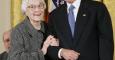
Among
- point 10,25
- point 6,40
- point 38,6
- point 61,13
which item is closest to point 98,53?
point 61,13

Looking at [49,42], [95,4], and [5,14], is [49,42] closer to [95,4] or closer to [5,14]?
[95,4]

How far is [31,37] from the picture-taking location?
97.9 inches

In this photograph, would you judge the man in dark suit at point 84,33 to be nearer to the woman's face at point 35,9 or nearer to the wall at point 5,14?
the woman's face at point 35,9

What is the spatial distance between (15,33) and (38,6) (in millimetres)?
253

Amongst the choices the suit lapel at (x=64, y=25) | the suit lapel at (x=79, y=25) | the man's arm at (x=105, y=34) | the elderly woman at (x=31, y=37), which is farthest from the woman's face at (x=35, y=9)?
the man's arm at (x=105, y=34)

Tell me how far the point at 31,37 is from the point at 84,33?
1.40 feet

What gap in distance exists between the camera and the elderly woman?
7.85ft

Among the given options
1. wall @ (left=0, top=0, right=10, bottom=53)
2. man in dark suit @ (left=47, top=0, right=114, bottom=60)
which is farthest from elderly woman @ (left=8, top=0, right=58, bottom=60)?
wall @ (left=0, top=0, right=10, bottom=53)

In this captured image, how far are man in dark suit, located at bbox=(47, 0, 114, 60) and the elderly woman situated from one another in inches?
4.2

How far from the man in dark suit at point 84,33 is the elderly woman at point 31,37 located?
0.35 feet

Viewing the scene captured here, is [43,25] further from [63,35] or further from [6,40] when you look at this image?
[6,40]

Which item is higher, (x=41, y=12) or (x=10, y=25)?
(x=41, y=12)

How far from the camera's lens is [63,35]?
234 cm

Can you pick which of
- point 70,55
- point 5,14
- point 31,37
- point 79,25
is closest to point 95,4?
point 79,25
